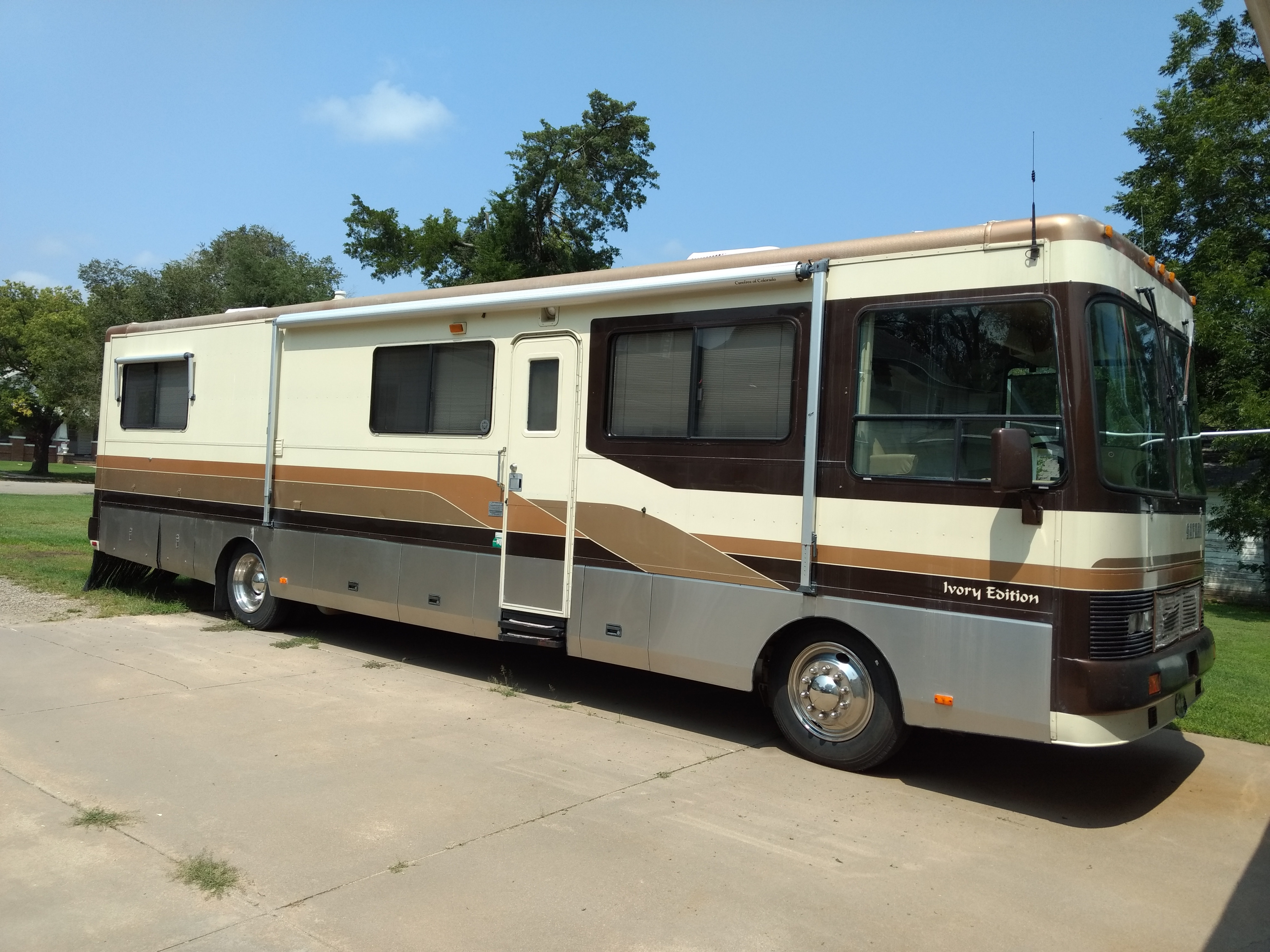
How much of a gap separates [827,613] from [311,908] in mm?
3234

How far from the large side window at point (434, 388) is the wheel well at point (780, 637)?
2.86 metres

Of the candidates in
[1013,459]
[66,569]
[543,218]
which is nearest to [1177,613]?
[1013,459]

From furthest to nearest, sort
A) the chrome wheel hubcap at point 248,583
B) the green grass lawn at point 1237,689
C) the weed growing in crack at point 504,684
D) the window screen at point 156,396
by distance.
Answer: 1. the window screen at point 156,396
2. the chrome wheel hubcap at point 248,583
3. the weed growing in crack at point 504,684
4. the green grass lawn at point 1237,689

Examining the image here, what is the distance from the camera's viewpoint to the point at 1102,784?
6.01 metres

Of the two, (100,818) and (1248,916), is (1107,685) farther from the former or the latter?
(100,818)

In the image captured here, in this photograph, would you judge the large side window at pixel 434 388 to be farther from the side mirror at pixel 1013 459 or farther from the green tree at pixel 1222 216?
the green tree at pixel 1222 216

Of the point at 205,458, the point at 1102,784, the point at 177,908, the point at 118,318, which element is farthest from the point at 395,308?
the point at 118,318

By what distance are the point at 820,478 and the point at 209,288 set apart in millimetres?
33514

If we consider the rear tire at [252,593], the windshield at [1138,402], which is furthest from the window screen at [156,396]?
the windshield at [1138,402]

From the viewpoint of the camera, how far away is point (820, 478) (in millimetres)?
5941

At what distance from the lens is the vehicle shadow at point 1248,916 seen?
3967 millimetres

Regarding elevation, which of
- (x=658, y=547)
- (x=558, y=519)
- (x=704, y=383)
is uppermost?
(x=704, y=383)

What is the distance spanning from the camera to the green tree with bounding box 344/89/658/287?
2455cm

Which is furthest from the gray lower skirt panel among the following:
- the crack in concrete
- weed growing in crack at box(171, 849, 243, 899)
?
weed growing in crack at box(171, 849, 243, 899)
